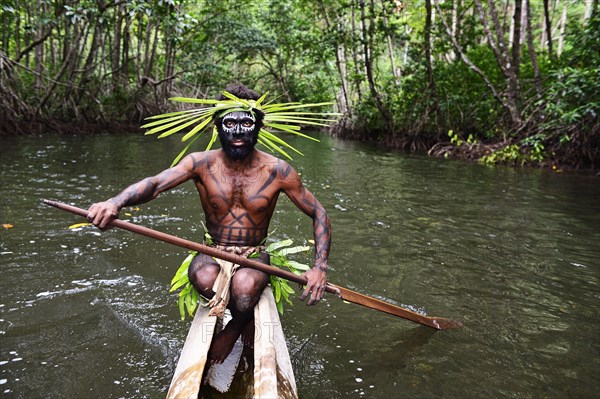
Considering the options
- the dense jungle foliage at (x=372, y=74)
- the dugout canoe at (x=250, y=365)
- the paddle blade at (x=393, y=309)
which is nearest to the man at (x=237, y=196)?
the dugout canoe at (x=250, y=365)

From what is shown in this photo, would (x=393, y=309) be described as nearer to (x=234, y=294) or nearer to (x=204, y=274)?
(x=234, y=294)

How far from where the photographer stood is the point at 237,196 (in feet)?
8.34

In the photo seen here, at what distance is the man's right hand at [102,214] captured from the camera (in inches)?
80.9

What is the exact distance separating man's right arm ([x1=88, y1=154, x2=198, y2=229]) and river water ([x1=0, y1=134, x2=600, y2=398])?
3.06 ft

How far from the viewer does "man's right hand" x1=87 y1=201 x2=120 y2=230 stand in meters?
2.05

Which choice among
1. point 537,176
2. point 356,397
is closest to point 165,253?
point 356,397

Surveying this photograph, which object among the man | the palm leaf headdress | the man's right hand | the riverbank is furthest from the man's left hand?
the riverbank

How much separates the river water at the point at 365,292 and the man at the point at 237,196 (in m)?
0.58

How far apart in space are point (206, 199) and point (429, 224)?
12.8 ft

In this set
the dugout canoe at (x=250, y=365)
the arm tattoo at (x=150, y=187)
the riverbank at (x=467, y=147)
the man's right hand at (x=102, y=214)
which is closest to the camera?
the dugout canoe at (x=250, y=365)

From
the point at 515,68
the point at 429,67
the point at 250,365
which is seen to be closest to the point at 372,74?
the point at 429,67

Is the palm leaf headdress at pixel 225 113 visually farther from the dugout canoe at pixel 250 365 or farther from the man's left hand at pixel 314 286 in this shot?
the dugout canoe at pixel 250 365

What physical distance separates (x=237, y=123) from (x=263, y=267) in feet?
2.47

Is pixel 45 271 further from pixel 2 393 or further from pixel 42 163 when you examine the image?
pixel 42 163
